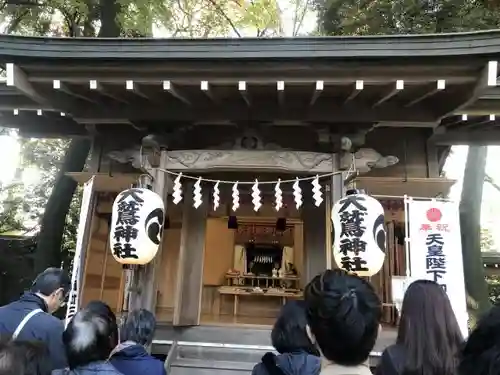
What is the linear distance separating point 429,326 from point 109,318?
1492 millimetres

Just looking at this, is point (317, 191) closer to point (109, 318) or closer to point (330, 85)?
point (330, 85)


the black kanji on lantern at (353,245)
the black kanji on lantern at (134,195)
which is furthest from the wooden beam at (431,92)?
the black kanji on lantern at (134,195)

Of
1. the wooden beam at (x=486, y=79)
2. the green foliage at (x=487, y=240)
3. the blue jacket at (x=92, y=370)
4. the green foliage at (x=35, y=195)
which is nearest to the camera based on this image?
the blue jacket at (x=92, y=370)

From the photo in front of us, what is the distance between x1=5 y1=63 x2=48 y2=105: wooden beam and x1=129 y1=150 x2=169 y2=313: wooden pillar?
158 centimetres

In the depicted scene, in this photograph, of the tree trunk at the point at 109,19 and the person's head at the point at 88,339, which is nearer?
the person's head at the point at 88,339

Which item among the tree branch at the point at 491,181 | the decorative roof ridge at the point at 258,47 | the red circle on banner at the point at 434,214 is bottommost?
the red circle on banner at the point at 434,214

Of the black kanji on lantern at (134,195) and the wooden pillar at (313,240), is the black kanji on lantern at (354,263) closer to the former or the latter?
the wooden pillar at (313,240)

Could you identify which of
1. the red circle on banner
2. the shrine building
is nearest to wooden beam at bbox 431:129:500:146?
the shrine building

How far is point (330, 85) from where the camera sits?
4.75 m

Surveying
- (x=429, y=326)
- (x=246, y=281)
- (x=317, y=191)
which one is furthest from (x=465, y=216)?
(x=429, y=326)

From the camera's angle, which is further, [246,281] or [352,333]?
[246,281]

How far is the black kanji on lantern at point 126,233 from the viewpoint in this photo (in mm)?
4746

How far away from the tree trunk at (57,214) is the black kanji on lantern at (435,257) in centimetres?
708

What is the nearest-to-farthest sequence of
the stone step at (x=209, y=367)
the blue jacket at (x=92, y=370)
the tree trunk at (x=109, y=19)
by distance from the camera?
the blue jacket at (x=92, y=370) → the stone step at (x=209, y=367) → the tree trunk at (x=109, y=19)
